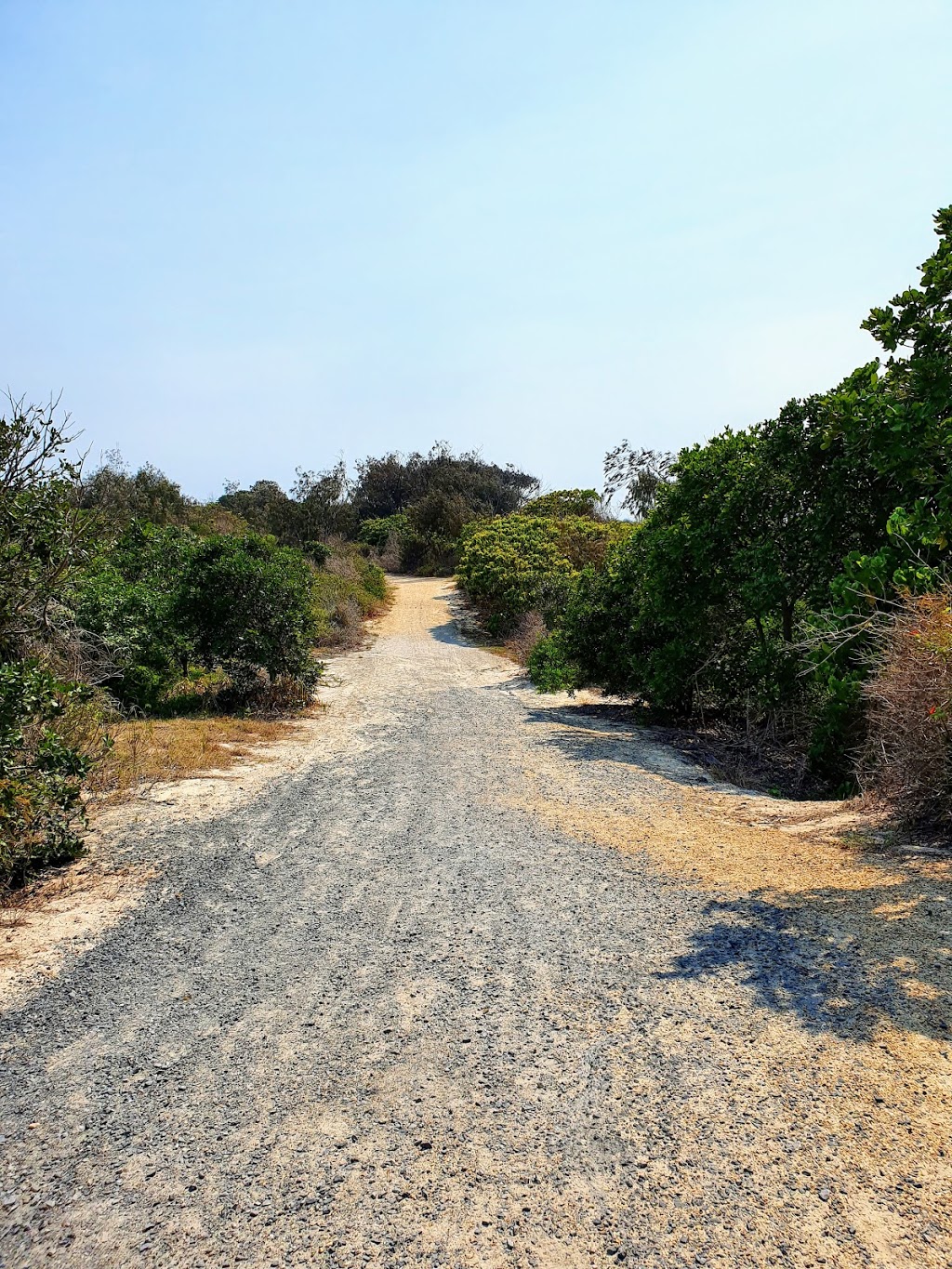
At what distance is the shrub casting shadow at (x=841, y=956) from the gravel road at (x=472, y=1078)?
24 mm

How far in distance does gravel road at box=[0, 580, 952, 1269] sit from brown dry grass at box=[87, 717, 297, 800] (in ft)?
8.34

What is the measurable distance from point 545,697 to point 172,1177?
13.7m

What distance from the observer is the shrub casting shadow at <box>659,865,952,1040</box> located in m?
3.67

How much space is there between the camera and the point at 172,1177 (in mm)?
2867

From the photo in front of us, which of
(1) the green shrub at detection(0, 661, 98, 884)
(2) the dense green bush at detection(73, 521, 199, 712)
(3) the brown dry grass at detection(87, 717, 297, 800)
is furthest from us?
(2) the dense green bush at detection(73, 521, 199, 712)

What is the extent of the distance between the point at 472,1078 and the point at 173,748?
7.60 m

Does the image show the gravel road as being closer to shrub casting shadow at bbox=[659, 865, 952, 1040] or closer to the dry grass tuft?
shrub casting shadow at bbox=[659, 865, 952, 1040]

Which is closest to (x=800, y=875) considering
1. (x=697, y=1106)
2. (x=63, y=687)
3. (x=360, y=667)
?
(x=697, y=1106)

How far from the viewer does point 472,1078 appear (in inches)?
133

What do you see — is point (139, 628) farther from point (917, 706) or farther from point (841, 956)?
point (841, 956)

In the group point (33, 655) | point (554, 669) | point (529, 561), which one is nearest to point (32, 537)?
point (33, 655)

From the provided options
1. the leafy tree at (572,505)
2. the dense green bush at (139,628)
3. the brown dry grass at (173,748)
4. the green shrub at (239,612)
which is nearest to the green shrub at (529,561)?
the leafy tree at (572,505)

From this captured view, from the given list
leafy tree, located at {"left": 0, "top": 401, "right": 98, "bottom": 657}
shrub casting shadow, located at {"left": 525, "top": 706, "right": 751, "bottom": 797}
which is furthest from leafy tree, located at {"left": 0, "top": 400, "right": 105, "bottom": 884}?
shrub casting shadow, located at {"left": 525, "top": 706, "right": 751, "bottom": 797}

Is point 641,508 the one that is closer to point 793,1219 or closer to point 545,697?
point 545,697
